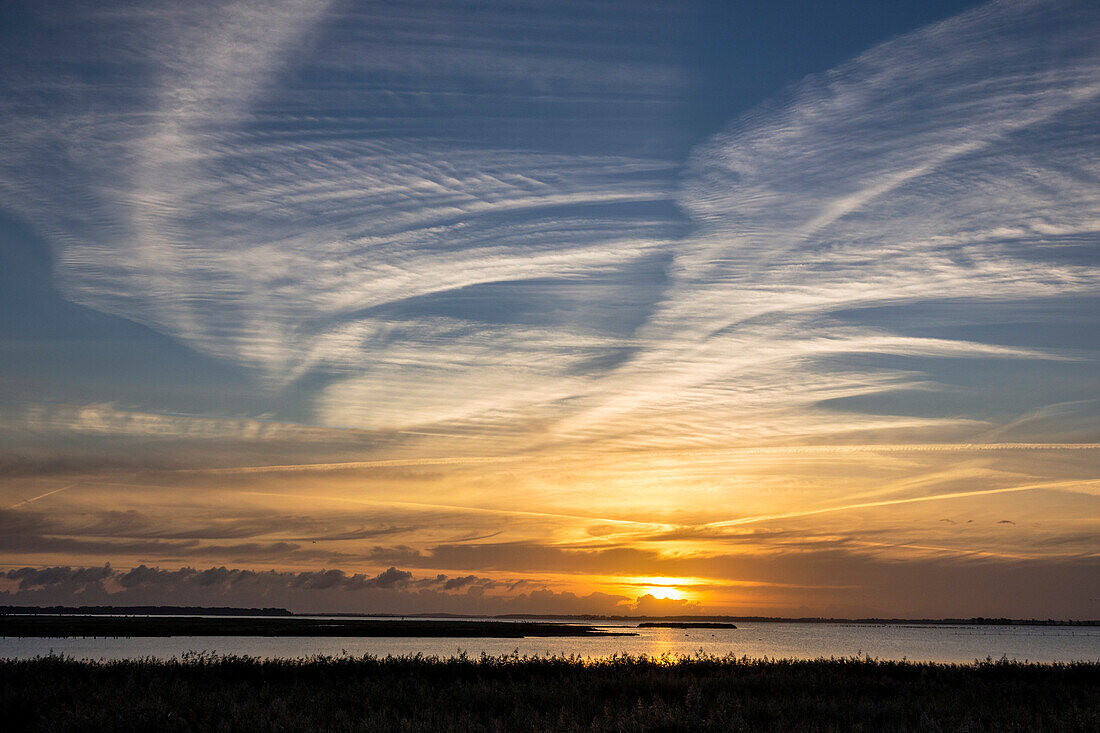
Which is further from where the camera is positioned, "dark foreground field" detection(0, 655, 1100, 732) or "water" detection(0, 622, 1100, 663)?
"water" detection(0, 622, 1100, 663)

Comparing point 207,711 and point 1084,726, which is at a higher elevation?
point 207,711

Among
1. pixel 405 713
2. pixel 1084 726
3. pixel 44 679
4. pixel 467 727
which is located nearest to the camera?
pixel 467 727

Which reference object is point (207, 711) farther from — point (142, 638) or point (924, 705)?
point (142, 638)

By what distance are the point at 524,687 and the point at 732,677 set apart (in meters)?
9.29

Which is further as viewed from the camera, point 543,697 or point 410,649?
point 410,649

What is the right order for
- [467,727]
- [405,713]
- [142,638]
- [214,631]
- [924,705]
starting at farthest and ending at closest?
[214,631]
[142,638]
[924,705]
[405,713]
[467,727]

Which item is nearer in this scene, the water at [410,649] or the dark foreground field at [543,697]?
the dark foreground field at [543,697]

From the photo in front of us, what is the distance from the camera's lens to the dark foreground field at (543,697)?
19156 millimetres

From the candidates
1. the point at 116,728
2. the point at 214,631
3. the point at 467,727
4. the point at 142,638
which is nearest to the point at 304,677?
the point at 116,728

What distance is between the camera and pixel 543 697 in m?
25.3

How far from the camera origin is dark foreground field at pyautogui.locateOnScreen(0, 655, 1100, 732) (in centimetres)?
1916

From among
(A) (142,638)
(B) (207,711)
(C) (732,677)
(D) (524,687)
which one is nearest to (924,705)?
(C) (732,677)

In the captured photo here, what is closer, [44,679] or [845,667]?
[44,679]

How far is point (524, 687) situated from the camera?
27.5 meters
